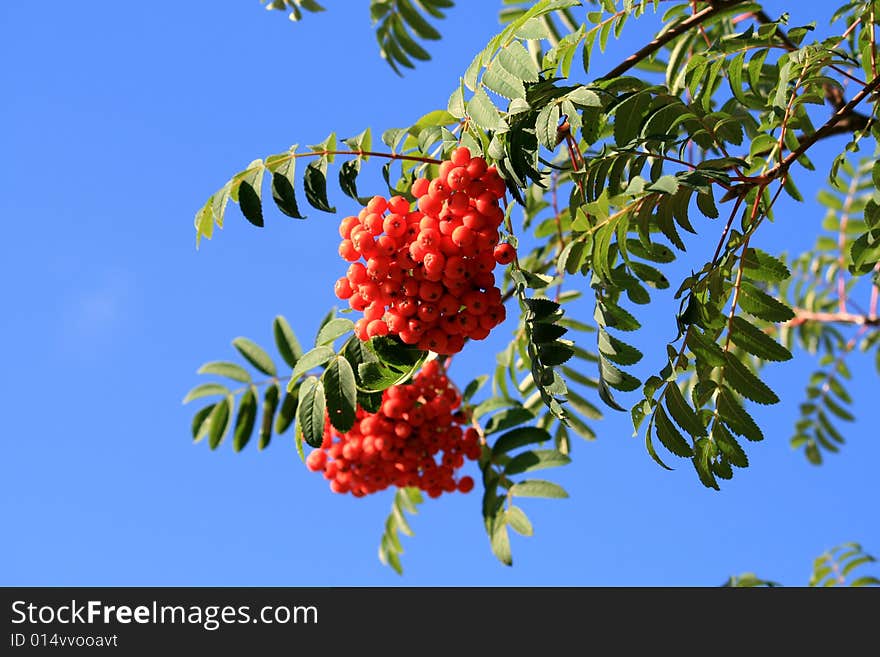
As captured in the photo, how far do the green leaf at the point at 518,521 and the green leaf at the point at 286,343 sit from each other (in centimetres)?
105

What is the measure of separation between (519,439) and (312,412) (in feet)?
4.58

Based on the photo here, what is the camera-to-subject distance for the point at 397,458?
3445 mm

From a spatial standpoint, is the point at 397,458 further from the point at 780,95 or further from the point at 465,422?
the point at 780,95

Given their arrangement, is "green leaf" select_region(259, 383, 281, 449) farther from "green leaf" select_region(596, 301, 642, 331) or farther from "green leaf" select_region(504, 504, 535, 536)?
"green leaf" select_region(596, 301, 642, 331)

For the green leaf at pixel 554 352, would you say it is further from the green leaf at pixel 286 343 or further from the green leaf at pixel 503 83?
the green leaf at pixel 286 343

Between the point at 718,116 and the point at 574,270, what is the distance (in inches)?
22.2

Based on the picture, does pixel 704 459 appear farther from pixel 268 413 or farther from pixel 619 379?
pixel 268 413

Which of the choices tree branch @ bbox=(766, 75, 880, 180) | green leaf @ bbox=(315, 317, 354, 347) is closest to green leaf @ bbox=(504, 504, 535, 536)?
green leaf @ bbox=(315, 317, 354, 347)

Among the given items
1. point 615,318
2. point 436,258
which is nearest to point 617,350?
point 615,318

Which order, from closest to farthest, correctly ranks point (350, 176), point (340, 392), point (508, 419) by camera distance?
point (340, 392) < point (350, 176) < point (508, 419)

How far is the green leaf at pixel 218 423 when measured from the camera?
11.7 feet

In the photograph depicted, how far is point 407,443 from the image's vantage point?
342 cm

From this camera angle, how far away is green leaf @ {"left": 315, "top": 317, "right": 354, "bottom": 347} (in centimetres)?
232

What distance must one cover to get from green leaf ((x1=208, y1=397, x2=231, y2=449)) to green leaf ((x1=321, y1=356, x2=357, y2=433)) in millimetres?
1429
